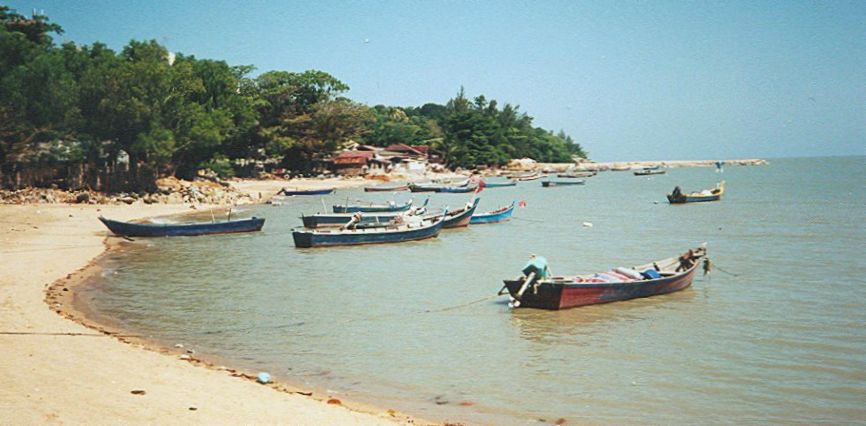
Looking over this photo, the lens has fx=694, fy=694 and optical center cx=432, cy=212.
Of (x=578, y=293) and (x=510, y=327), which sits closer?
(x=510, y=327)

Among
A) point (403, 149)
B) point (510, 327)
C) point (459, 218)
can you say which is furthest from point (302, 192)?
point (510, 327)

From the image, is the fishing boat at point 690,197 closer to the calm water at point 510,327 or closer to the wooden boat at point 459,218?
the calm water at point 510,327

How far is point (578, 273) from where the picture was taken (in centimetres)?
2095

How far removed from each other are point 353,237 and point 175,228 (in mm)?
7451

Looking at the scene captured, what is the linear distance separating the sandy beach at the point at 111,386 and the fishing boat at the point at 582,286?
661cm

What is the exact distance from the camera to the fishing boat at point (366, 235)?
84.0ft

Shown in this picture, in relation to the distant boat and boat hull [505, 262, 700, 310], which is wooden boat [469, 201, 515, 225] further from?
the distant boat

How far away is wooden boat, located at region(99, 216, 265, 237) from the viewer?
26467 millimetres

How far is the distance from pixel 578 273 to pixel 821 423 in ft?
38.6

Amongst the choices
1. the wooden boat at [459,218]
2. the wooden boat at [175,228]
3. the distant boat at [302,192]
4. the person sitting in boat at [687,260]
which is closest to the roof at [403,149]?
the distant boat at [302,192]

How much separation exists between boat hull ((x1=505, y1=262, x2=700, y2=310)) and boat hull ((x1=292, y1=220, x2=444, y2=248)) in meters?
11.5

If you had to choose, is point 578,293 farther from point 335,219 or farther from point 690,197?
point 690,197

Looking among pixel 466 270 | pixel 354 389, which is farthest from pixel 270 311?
pixel 466 270

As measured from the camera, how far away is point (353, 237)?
26094mm
